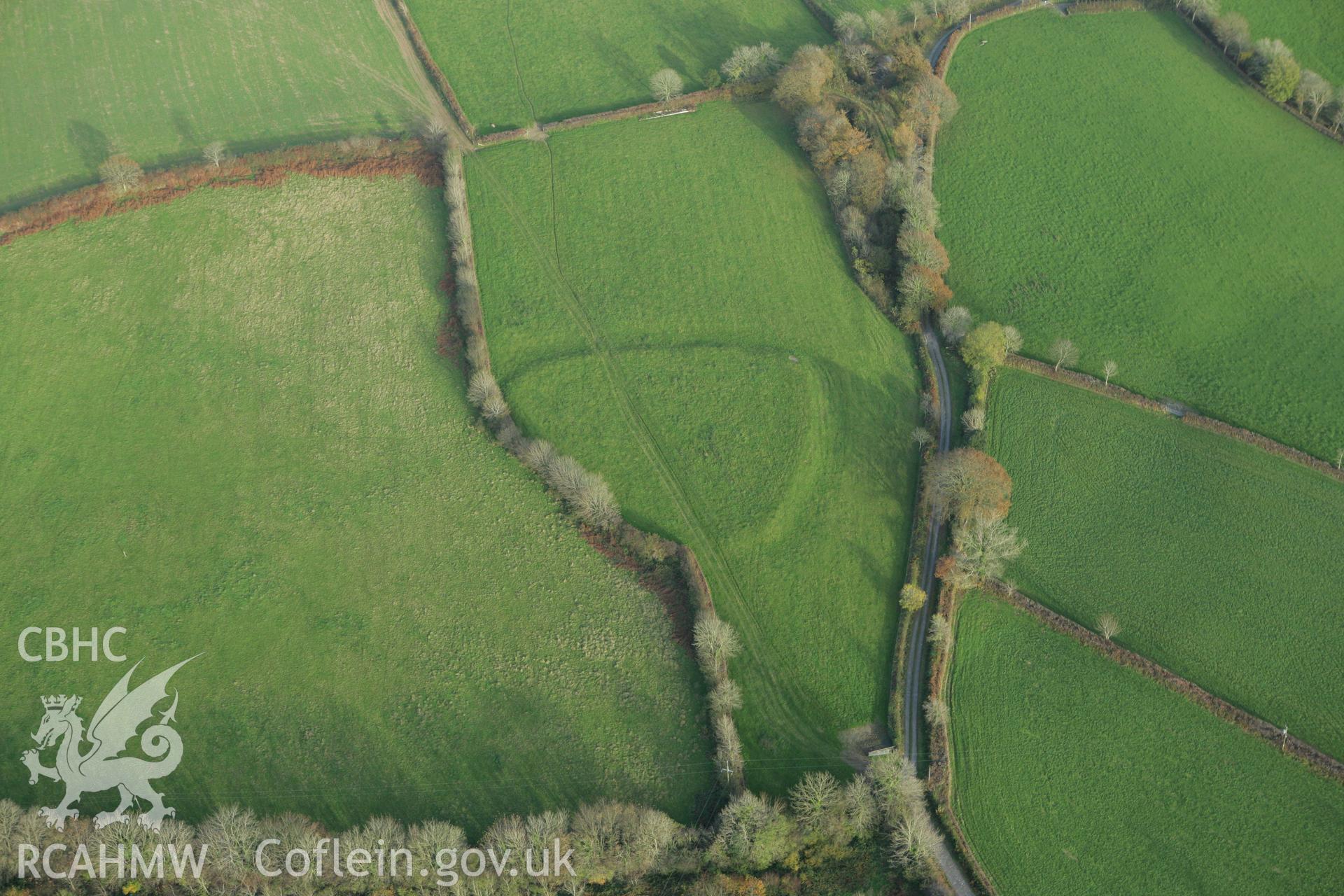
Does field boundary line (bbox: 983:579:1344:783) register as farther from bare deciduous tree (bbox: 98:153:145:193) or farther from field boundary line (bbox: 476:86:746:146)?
bare deciduous tree (bbox: 98:153:145:193)

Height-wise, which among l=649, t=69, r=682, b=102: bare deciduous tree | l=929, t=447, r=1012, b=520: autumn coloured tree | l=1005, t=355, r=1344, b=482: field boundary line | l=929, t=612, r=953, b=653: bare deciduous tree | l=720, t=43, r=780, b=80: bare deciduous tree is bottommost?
l=929, t=612, r=953, b=653: bare deciduous tree

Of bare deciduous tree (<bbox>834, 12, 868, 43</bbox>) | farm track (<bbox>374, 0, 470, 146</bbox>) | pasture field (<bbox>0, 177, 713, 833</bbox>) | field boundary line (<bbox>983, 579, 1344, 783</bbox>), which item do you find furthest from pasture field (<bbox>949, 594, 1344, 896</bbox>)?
farm track (<bbox>374, 0, 470, 146</bbox>)

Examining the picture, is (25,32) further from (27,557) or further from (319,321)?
(27,557)

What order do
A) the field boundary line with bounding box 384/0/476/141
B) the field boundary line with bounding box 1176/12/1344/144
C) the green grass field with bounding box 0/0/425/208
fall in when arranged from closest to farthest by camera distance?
the field boundary line with bounding box 1176/12/1344/144 < the green grass field with bounding box 0/0/425/208 < the field boundary line with bounding box 384/0/476/141

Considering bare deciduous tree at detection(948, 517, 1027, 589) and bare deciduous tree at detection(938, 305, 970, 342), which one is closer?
bare deciduous tree at detection(948, 517, 1027, 589)

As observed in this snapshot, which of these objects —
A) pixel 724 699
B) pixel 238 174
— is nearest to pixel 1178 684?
pixel 724 699

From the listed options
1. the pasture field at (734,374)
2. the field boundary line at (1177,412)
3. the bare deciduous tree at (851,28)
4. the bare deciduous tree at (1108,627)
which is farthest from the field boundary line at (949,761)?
the bare deciduous tree at (851,28)
